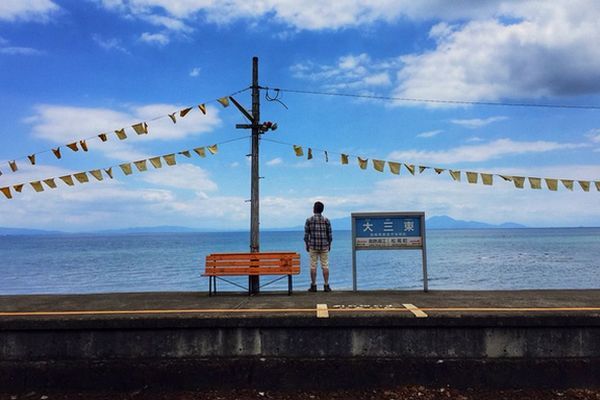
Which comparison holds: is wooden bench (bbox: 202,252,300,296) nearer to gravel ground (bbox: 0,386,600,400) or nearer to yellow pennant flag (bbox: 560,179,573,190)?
gravel ground (bbox: 0,386,600,400)

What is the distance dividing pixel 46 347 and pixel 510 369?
6882mm

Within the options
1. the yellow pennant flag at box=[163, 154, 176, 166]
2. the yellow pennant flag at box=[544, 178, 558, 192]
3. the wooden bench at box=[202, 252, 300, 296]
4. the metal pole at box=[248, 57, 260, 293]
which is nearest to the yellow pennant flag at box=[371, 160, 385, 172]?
the metal pole at box=[248, 57, 260, 293]

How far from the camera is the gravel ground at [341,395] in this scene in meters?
6.34

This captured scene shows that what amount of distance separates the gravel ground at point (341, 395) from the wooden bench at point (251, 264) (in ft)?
8.87

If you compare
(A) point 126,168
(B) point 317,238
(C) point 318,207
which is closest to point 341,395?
(B) point 317,238

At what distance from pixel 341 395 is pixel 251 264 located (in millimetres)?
3365

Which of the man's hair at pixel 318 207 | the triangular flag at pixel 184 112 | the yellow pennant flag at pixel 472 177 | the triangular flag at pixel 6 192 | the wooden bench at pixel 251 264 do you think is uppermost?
the triangular flag at pixel 184 112

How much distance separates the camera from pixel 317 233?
9.83 m

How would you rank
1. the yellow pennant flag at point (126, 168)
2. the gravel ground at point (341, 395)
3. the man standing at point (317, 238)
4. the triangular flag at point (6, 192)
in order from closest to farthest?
the gravel ground at point (341, 395) < the man standing at point (317, 238) < the triangular flag at point (6, 192) < the yellow pennant flag at point (126, 168)

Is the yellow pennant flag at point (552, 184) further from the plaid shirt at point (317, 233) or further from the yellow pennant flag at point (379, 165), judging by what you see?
the plaid shirt at point (317, 233)

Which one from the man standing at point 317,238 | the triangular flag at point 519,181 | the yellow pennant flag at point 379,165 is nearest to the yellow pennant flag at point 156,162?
the man standing at point 317,238

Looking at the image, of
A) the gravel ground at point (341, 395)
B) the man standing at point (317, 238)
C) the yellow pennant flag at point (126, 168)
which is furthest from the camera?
the yellow pennant flag at point (126, 168)

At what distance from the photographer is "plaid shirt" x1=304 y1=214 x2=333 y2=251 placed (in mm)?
9836

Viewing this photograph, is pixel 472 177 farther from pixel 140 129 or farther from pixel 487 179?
pixel 140 129
